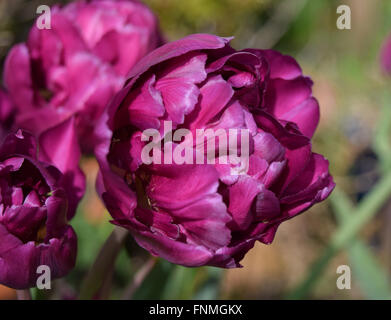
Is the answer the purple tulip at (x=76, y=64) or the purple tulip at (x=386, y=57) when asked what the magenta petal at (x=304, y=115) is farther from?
the purple tulip at (x=386, y=57)

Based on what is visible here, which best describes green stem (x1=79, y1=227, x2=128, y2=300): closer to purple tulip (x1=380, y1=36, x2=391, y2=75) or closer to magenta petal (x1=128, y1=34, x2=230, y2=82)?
magenta petal (x1=128, y1=34, x2=230, y2=82)

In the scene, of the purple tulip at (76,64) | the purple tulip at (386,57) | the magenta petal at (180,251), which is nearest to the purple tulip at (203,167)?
the magenta petal at (180,251)

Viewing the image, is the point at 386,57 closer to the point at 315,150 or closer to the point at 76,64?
the point at 76,64

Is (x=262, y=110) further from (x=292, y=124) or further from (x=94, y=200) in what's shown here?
(x=94, y=200)

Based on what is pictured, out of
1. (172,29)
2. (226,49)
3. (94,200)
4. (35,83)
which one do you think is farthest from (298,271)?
(226,49)

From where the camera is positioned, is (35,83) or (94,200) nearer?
(35,83)

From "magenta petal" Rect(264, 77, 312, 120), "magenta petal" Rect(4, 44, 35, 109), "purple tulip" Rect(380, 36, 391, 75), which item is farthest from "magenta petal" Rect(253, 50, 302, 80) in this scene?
"purple tulip" Rect(380, 36, 391, 75)

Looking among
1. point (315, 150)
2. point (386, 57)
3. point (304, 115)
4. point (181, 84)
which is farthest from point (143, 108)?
point (315, 150)
